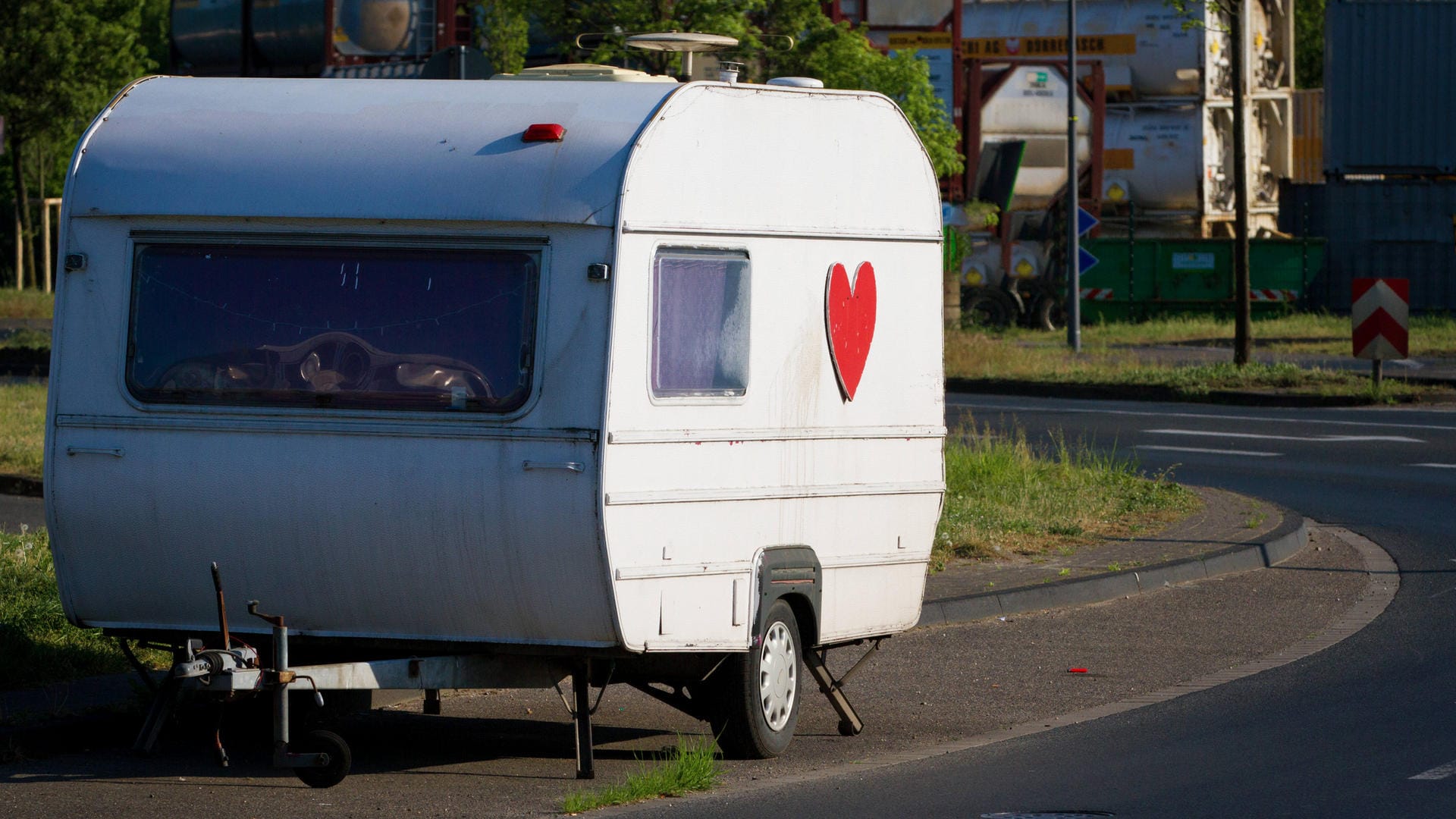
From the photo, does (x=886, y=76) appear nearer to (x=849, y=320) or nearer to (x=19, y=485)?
(x=19, y=485)

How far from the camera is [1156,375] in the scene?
26.2m

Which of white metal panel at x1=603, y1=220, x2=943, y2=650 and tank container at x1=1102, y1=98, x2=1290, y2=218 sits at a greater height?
tank container at x1=1102, y1=98, x2=1290, y2=218

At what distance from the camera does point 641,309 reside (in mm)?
6680

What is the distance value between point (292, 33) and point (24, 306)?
10810 mm

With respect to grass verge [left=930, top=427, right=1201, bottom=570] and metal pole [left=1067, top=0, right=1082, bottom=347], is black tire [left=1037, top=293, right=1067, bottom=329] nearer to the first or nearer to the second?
metal pole [left=1067, top=0, right=1082, bottom=347]

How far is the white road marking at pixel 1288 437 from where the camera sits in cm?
2014

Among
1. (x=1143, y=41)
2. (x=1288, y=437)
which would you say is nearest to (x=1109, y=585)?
(x=1288, y=437)

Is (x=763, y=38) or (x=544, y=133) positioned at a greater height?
(x=763, y=38)

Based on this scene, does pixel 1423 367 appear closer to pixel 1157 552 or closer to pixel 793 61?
pixel 793 61

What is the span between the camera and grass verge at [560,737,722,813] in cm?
656

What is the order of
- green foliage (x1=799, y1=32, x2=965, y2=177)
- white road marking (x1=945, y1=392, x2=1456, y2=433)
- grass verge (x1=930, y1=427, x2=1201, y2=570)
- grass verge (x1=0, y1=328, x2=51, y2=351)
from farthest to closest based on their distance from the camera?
grass verge (x1=0, y1=328, x2=51, y2=351)
green foliage (x1=799, y1=32, x2=965, y2=177)
white road marking (x1=945, y1=392, x2=1456, y2=433)
grass verge (x1=930, y1=427, x2=1201, y2=570)

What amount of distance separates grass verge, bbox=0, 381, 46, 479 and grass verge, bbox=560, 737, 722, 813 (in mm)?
6574

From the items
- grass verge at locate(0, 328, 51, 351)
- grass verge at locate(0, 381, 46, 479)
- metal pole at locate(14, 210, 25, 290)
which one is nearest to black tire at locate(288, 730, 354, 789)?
grass verge at locate(0, 381, 46, 479)

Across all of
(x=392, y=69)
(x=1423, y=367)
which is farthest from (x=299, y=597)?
(x=1423, y=367)
